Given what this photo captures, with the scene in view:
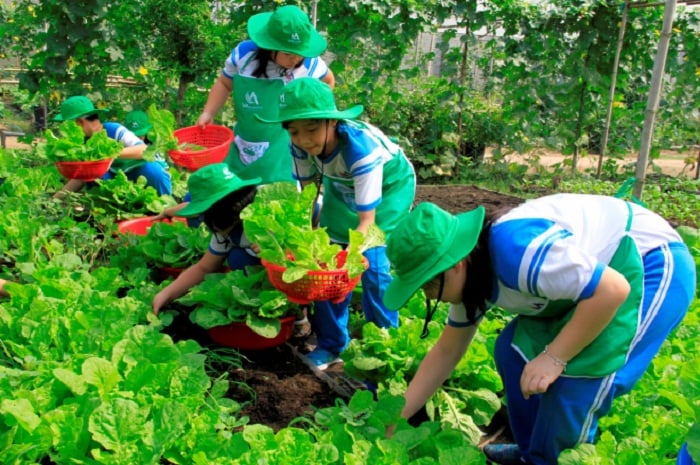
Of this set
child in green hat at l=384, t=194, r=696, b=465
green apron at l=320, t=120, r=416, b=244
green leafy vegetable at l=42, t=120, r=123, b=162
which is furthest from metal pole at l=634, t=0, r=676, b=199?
green leafy vegetable at l=42, t=120, r=123, b=162

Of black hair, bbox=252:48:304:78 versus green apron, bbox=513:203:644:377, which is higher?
black hair, bbox=252:48:304:78

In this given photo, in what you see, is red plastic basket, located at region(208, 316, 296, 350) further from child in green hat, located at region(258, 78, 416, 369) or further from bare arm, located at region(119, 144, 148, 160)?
bare arm, located at region(119, 144, 148, 160)

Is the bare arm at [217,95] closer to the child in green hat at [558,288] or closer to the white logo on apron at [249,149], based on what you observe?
the white logo on apron at [249,149]

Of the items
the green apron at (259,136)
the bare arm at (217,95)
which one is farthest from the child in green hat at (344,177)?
the bare arm at (217,95)

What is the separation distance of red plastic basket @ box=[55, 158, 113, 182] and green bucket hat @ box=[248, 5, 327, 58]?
1551 mm

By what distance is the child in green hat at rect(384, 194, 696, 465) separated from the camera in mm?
1725

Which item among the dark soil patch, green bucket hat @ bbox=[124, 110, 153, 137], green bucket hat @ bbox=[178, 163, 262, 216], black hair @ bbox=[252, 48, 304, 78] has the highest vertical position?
black hair @ bbox=[252, 48, 304, 78]

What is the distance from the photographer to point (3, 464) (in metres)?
1.96

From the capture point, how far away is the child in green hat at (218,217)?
2932 mm

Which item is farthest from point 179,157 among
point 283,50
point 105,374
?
point 105,374

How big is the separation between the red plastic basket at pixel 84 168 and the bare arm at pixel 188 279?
162 cm

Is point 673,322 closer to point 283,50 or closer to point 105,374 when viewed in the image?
point 105,374

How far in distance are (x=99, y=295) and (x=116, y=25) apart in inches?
178

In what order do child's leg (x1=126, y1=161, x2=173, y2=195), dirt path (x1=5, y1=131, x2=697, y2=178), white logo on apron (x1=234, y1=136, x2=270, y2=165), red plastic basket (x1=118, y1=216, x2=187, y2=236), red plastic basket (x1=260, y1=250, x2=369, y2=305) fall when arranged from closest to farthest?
red plastic basket (x1=260, y1=250, x2=369, y2=305) < white logo on apron (x1=234, y1=136, x2=270, y2=165) < red plastic basket (x1=118, y1=216, x2=187, y2=236) < child's leg (x1=126, y1=161, x2=173, y2=195) < dirt path (x1=5, y1=131, x2=697, y2=178)
